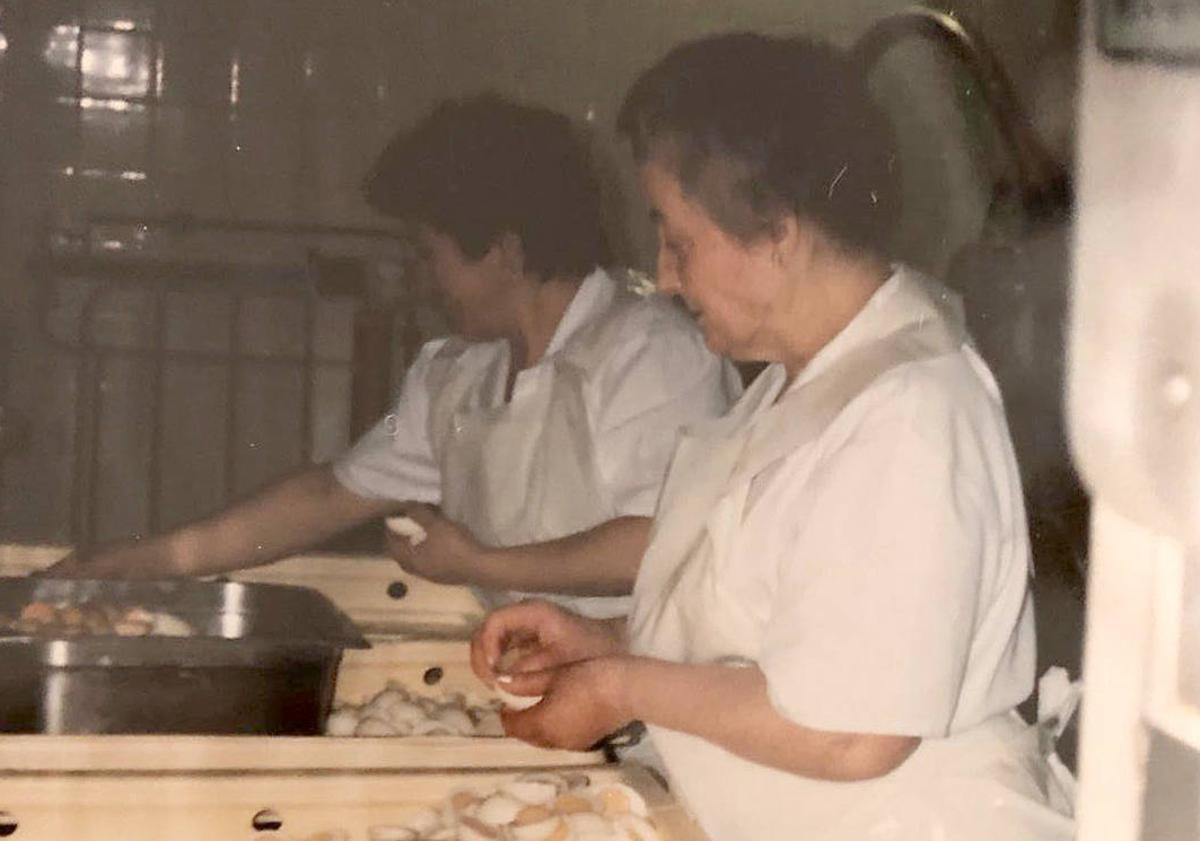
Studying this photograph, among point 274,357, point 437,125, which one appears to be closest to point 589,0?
point 437,125

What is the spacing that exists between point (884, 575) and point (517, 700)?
0.21m

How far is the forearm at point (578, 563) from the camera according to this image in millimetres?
746

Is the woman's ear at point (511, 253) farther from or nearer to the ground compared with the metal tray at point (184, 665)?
farther from the ground

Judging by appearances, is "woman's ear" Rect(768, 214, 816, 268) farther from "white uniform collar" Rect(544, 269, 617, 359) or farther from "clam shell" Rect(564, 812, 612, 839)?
"clam shell" Rect(564, 812, 612, 839)

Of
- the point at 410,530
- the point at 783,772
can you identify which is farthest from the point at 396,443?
the point at 783,772

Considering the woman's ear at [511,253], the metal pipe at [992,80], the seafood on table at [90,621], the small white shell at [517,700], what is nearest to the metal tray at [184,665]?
the seafood on table at [90,621]

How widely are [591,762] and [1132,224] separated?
373 mm

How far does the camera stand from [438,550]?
2.54 ft

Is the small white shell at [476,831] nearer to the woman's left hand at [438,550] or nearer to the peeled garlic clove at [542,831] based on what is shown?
the peeled garlic clove at [542,831]

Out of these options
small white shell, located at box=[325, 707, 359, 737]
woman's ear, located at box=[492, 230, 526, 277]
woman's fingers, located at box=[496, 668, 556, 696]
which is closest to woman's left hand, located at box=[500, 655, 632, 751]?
woman's fingers, located at box=[496, 668, 556, 696]

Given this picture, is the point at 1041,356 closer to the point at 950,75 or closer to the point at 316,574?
the point at 950,75

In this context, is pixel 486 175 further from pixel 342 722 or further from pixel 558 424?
pixel 342 722

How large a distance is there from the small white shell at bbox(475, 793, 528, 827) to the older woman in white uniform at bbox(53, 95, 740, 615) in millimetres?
111

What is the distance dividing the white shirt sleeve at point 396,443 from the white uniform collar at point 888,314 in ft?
0.64
